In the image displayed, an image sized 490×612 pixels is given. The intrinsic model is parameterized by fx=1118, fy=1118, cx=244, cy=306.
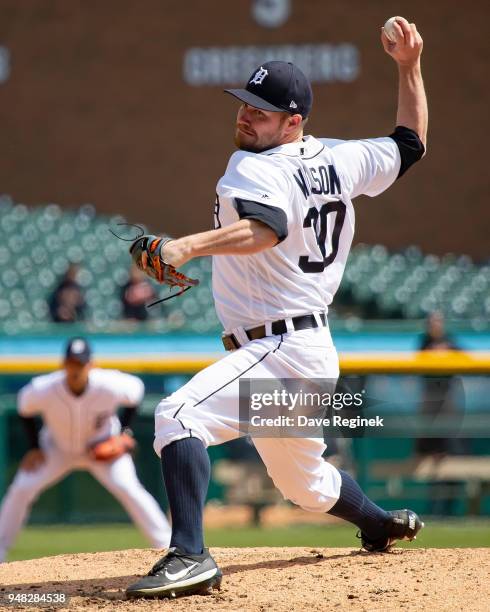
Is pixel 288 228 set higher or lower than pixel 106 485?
higher

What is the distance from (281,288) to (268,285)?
44 millimetres

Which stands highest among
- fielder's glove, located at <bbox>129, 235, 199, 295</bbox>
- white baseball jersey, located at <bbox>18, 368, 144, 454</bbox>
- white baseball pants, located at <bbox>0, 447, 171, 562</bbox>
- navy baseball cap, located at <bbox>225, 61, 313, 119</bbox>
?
navy baseball cap, located at <bbox>225, 61, 313, 119</bbox>

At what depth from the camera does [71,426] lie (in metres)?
6.61

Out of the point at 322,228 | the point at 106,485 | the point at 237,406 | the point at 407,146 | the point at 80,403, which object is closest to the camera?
the point at 237,406

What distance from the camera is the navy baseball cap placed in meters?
3.58

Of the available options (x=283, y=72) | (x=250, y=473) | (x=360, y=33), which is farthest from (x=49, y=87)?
(x=283, y=72)

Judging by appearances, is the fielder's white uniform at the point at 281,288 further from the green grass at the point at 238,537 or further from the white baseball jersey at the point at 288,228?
the green grass at the point at 238,537

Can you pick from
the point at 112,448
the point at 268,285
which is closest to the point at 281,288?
the point at 268,285

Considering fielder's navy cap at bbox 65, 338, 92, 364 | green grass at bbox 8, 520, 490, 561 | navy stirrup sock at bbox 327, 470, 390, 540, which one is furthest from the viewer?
green grass at bbox 8, 520, 490, 561

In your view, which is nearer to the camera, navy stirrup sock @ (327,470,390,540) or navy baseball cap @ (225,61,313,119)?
navy baseball cap @ (225,61,313,119)

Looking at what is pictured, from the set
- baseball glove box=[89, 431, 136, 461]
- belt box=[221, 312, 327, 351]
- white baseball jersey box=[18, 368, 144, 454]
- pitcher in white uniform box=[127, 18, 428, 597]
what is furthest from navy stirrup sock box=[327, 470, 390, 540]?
white baseball jersey box=[18, 368, 144, 454]

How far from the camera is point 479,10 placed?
696 inches

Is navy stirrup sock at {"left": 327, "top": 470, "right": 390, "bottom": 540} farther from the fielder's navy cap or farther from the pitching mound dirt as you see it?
the fielder's navy cap

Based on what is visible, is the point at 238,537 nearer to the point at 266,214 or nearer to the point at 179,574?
the point at 179,574
